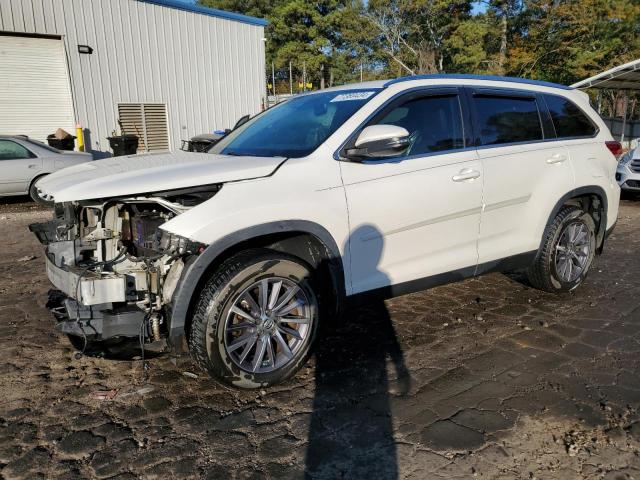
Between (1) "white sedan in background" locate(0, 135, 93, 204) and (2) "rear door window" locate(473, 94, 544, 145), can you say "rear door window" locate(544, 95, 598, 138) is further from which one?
(1) "white sedan in background" locate(0, 135, 93, 204)

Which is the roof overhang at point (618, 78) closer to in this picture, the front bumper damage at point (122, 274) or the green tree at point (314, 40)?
the front bumper damage at point (122, 274)

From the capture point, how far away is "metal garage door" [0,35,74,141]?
14.2 metres

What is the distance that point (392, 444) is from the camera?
8.52 feet

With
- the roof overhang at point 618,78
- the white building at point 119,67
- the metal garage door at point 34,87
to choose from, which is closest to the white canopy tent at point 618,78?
the roof overhang at point 618,78

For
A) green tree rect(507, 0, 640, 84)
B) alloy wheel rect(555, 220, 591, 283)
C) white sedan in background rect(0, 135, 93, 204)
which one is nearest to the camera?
alloy wheel rect(555, 220, 591, 283)

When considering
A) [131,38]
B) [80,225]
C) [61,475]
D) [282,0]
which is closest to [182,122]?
[131,38]

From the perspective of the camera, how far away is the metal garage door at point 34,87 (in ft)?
46.6

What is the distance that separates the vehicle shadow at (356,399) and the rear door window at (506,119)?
142cm

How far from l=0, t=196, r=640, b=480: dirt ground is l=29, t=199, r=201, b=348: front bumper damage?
12.8 inches

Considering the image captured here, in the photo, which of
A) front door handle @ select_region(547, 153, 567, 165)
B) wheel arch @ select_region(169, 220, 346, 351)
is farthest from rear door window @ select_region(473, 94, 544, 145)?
wheel arch @ select_region(169, 220, 346, 351)

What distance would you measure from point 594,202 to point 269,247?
3337mm

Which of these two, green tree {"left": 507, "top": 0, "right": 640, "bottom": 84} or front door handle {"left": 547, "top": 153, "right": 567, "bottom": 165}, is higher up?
green tree {"left": 507, "top": 0, "right": 640, "bottom": 84}

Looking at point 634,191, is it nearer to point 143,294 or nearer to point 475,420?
point 475,420

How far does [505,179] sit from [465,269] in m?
0.77
